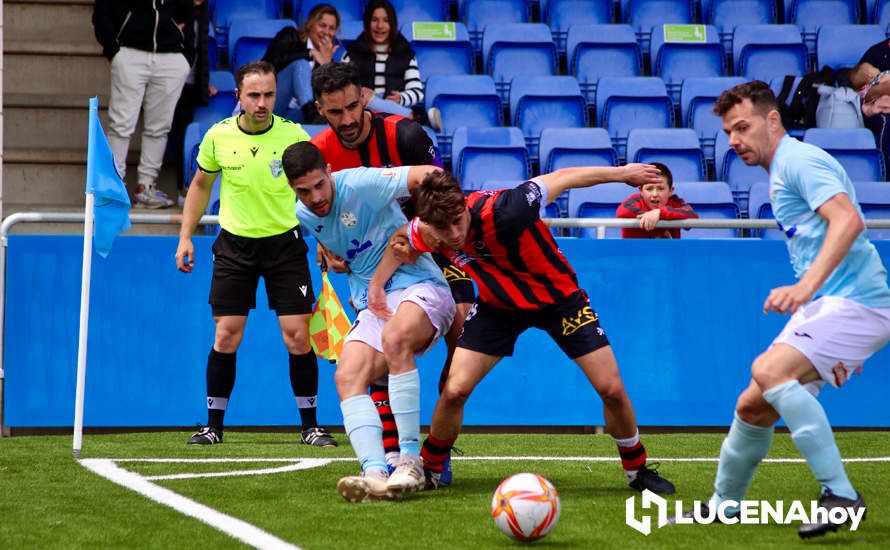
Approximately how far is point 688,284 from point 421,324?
3385 millimetres

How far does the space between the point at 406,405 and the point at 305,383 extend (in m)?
2.25

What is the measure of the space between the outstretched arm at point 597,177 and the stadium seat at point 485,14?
22.5ft

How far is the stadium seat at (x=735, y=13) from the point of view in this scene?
41.4ft

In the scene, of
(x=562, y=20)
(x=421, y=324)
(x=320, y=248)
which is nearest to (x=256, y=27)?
(x=562, y=20)

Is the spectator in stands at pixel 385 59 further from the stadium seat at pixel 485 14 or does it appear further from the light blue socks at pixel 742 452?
the light blue socks at pixel 742 452

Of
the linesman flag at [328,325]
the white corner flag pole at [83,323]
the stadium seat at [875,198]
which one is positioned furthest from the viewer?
the stadium seat at [875,198]

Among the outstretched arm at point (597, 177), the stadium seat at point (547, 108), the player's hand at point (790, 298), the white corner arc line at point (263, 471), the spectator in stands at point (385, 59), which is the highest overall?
the spectator in stands at point (385, 59)

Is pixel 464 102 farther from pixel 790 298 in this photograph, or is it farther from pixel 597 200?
pixel 790 298

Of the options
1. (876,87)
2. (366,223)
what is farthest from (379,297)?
(876,87)

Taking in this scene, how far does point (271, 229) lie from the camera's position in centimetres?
766

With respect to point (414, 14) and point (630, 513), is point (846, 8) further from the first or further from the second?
point (630, 513)

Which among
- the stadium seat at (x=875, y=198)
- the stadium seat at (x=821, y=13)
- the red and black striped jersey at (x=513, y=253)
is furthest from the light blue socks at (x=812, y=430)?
the stadium seat at (x=821, y=13)

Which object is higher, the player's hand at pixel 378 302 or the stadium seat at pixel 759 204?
the stadium seat at pixel 759 204

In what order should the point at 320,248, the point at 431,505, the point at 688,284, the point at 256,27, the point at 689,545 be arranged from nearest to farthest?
the point at 689,545 < the point at 431,505 < the point at 320,248 < the point at 688,284 < the point at 256,27
